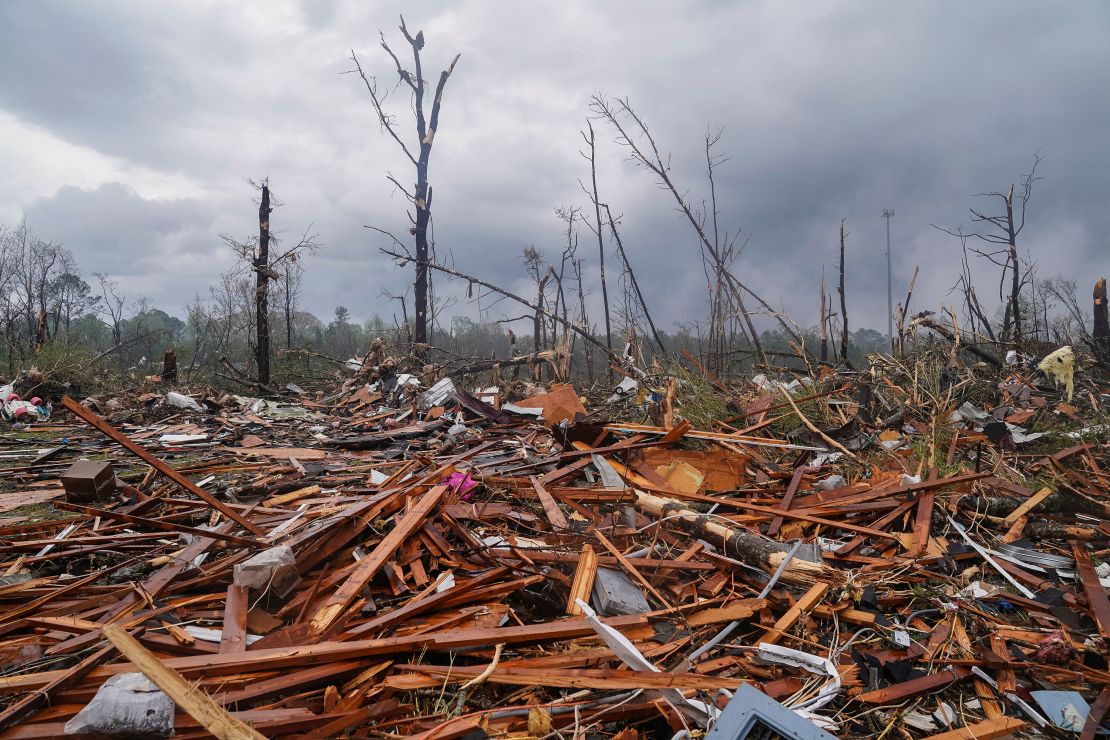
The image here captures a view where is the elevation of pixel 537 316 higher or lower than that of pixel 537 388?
higher

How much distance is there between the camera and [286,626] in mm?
2568

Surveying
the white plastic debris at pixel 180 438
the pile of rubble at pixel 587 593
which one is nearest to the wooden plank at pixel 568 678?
the pile of rubble at pixel 587 593

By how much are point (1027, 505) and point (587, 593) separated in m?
2.94

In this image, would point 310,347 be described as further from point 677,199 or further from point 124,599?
point 124,599

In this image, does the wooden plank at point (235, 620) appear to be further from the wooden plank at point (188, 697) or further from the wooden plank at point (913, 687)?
the wooden plank at point (913, 687)

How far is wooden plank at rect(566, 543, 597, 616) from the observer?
2674 mm

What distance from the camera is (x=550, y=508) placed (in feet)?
12.5

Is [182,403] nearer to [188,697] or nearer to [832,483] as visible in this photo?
[188,697]


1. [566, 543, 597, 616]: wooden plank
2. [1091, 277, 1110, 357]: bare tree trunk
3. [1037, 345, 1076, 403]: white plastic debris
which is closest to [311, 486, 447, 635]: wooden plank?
[566, 543, 597, 616]: wooden plank

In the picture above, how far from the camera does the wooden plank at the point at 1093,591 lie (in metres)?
2.50

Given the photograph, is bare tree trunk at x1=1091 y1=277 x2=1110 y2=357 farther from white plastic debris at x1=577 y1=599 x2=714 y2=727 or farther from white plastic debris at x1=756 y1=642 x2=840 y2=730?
white plastic debris at x1=577 y1=599 x2=714 y2=727

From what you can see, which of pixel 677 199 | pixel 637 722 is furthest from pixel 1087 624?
pixel 677 199

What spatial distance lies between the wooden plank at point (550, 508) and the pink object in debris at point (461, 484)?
1.55ft

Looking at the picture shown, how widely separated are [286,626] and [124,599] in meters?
0.84
